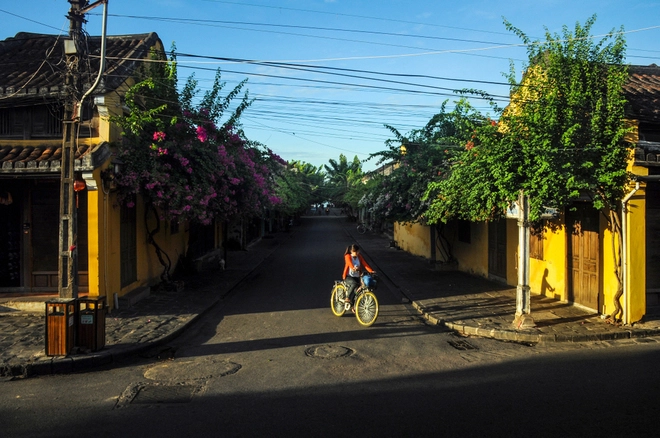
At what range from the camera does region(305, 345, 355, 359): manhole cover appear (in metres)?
8.39

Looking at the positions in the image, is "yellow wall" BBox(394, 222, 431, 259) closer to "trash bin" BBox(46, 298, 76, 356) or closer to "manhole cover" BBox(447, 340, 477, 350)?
"manhole cover" BBox(447, 340, 477, 350)

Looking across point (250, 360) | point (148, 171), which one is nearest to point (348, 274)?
point (250, 360)

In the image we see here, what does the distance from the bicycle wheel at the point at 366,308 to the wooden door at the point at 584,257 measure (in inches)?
188

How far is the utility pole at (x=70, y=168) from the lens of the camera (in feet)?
27.8

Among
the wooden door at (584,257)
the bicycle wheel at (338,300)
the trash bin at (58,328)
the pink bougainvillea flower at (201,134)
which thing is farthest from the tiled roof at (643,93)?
the trash bin at (58,328)

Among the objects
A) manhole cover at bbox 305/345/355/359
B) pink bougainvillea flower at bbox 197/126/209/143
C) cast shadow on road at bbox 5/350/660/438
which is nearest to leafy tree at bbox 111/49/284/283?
pink bougainvillea flower at bbox 197/126/209/143

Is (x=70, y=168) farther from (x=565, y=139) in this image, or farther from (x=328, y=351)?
(x=565, y=139)

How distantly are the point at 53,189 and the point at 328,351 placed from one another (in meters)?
8.00

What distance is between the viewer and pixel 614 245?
10383 millimetres

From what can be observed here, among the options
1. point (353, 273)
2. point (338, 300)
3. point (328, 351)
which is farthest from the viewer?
point (338, 300)

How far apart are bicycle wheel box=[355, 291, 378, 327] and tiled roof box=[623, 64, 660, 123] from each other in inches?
240

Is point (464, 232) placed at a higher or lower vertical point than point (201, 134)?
lower

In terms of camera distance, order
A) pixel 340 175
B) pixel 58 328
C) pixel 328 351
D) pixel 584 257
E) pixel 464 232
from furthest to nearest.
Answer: pixel 340 175
pixel 464 232
pixel 584 257
pixel 328 351
pixel 58 328

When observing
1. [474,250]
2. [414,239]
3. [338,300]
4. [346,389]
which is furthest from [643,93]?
[414,239]
